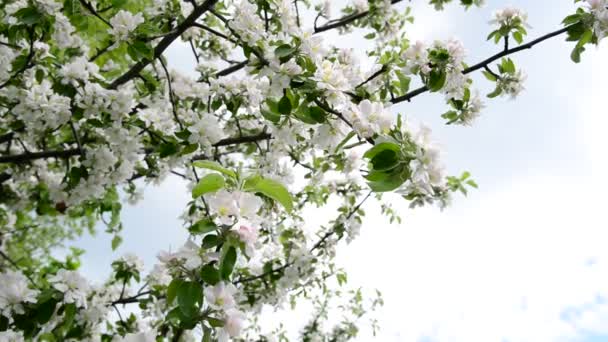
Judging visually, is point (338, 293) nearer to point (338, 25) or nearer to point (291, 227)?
point (291, 227)

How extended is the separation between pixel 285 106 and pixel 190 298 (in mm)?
717

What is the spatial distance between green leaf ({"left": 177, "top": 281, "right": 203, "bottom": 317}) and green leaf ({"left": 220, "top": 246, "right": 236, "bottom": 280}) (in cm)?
9

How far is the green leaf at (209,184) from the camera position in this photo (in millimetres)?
1036

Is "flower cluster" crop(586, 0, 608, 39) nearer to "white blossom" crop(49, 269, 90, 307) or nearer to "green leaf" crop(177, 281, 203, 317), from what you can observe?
"green leaf" crop(177, 281, 203, 317)

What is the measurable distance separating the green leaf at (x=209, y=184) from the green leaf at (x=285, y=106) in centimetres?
56

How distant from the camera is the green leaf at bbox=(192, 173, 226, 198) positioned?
104 centimetres

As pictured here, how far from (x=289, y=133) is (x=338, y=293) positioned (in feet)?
13.5

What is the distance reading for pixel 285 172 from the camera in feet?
10.9

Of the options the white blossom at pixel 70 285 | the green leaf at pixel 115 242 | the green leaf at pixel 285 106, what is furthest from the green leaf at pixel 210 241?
the green leaf at pixel 115 242

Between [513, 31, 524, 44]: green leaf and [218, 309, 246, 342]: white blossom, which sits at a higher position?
[513, 31, 524, 44]: green leaf

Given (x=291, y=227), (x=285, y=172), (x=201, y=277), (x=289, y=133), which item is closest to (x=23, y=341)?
Result: (x=201, y=277)

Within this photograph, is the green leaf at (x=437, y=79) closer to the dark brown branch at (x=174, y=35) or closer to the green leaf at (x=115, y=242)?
the dark brown branch at (x=174, y=35)

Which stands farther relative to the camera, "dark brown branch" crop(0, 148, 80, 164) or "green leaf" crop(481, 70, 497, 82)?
"dark brown branch" crop(0, 148, 80, 164)

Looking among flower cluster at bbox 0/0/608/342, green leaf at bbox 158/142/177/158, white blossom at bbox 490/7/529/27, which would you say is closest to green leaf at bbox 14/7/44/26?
flower cluster at bbox 0/0/608/342
